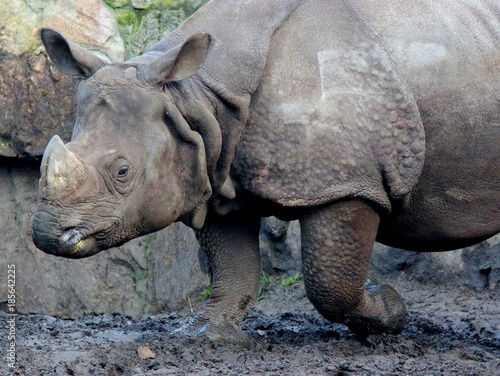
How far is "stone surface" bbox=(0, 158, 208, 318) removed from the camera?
723 cm

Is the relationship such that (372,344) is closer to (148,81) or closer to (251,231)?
(251,231)

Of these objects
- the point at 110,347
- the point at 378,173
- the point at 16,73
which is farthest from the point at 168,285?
the point at 378,173

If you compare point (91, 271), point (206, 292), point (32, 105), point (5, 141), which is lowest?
point (91, 271)

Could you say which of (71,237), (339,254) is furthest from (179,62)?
(339,254)

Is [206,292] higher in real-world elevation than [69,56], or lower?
lower

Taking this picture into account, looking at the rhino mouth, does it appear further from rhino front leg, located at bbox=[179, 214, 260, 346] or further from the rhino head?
rhino front leg, located at bbox=[179, 214, 260, 346]

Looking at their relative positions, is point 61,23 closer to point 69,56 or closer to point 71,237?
point 69,56

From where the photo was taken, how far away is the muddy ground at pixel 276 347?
13.5 ft

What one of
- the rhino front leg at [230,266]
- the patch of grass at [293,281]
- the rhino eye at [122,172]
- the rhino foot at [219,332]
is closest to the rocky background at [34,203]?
the patch of grass at [293,281]

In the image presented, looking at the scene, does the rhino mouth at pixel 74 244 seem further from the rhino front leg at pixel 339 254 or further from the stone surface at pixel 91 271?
the stone surface at pixel 91 271

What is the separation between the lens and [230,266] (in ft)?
16.5

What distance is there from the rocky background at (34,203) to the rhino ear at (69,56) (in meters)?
2.67

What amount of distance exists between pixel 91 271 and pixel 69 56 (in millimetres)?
3196

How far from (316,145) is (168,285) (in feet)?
11.2
